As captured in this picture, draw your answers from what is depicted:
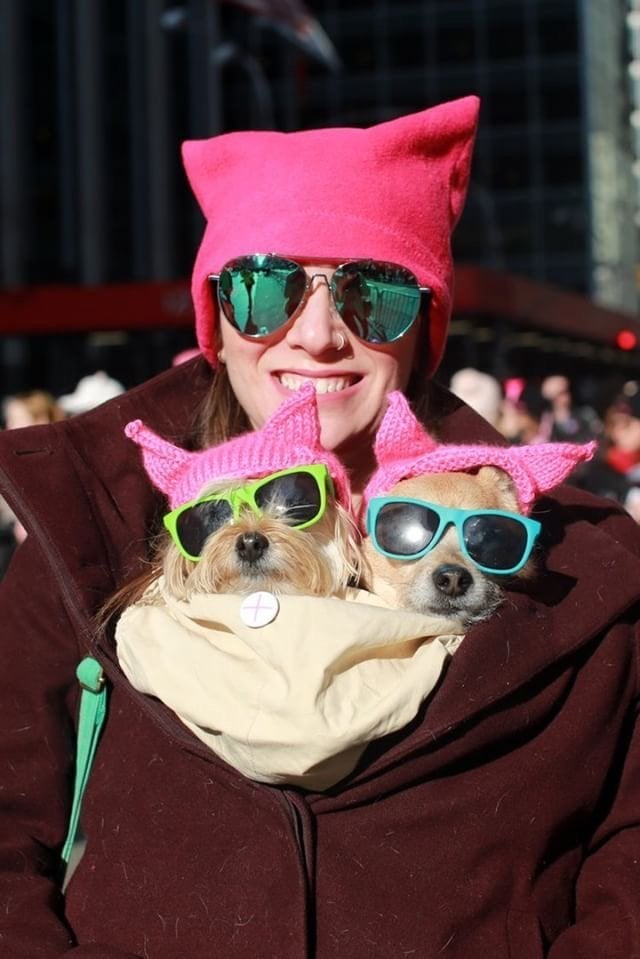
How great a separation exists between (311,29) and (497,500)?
91.2ft

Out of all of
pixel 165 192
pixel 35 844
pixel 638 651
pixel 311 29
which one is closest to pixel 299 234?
pixel 638 651

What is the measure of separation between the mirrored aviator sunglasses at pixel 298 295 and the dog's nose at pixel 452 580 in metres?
0.58

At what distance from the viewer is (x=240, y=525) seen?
2324 millimetres

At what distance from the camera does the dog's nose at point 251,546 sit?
90.6 inches

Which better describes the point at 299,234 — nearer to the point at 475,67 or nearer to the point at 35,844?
the point at 35,844

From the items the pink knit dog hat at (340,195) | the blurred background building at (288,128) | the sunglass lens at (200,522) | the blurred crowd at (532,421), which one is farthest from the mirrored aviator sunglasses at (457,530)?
the blurred crowd at (532,421)

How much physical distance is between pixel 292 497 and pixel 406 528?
186 millimetres

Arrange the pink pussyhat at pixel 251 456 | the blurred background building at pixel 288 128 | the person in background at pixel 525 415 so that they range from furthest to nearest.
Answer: the blurred background building at pixel 288 128, the person in background at pixel 525 415, the pink pussyhat at pixel 251 456

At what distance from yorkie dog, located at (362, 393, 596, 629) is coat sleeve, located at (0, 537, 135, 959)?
535 mm

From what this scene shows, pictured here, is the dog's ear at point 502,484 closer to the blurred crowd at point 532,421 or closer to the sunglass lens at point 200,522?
the sunglass lens at point 200,522

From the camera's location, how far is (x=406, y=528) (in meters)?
2.32

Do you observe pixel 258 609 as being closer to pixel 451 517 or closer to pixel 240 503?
pixel 240 503

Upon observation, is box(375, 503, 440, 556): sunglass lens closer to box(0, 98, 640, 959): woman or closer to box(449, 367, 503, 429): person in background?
box(0, 98, 640, 959): woman

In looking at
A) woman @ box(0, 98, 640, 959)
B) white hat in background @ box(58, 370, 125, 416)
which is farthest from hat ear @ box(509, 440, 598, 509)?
white hat in background @ box(58, 370, 125, 416)
